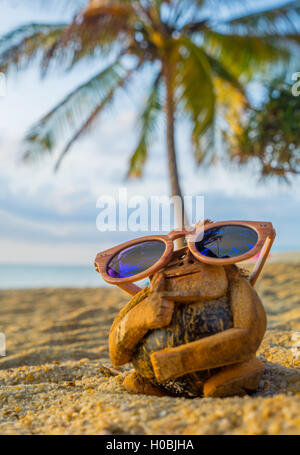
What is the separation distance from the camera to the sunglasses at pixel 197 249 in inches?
85.3

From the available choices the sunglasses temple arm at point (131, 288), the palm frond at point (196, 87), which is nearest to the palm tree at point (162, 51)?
the palm frond at point (196, 87)

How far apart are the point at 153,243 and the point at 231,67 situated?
837cm

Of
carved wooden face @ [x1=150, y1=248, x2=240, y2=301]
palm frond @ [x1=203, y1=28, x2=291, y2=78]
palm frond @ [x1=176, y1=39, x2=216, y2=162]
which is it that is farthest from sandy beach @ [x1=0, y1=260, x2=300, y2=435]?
palm frond @ [x1=203, y1=28, x2=291, y2=78]

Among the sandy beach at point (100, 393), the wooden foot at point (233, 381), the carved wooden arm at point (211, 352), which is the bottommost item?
the sandy beach at point (100, 393)

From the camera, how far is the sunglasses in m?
2.17

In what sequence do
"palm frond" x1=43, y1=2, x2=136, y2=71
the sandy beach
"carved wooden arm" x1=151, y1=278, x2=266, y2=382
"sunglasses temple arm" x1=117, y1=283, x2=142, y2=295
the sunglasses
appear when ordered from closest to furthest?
1. the sandy beach
2. "carved wooden arm" x1=151, y1=278, x2=266, y2=382
3. the sunglasses
4. "sunglasses temple arm" x1=117, y1=283, x2=142, y2=295
5. "palm frond" x1=43, y1=2, x2=136, y2=71

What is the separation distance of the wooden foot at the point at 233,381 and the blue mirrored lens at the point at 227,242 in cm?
59

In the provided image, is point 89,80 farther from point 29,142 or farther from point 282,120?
point 282,120

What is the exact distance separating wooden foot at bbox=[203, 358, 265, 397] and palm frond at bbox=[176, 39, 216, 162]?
6.91m

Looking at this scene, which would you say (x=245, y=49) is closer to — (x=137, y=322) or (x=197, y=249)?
(x=197, y=249)

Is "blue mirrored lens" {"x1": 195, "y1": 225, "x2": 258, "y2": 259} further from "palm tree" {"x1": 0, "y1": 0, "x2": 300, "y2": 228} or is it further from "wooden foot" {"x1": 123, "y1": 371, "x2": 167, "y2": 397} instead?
"palm tree" {"x1": 0, "y1": 0, "x2": 300, "y2": 228}

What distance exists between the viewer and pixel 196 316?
202 cm

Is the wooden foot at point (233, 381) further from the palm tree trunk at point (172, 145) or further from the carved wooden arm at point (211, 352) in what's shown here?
the palm tree trunk at point (172, 145)

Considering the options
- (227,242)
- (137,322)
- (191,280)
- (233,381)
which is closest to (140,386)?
(137,322)
